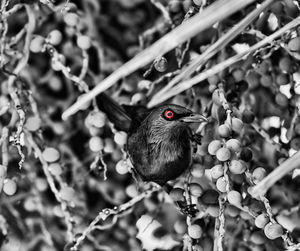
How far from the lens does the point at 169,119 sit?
718mm

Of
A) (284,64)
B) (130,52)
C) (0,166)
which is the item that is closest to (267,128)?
(284,64)

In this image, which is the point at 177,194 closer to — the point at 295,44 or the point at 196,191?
the point at 196,191

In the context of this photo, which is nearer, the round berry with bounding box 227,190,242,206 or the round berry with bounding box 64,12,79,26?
the round berry with bounding box 227,190,242,206

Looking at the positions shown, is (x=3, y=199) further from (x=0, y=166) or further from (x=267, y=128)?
(x=267, y=128)

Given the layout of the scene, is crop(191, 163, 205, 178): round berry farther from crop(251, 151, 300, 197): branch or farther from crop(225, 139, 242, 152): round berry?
crop(251, 151, 300, 197): branch

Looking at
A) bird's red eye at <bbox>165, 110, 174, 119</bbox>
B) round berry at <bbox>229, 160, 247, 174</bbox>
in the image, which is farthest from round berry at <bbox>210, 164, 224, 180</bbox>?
bird's red eye at <bbox>165, 110, 174, 119</bbox>

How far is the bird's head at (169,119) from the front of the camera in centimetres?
68

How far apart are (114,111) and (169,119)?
0.11 m

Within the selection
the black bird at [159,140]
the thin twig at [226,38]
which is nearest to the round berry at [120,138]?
the black bird at [159,140]

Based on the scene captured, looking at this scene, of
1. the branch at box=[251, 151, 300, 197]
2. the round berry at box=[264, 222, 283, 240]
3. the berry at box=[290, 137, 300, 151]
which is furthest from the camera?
the berry at box=[290, 137, 300, 151]

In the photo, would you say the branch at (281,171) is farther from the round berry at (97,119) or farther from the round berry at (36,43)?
the round berry at (36,43)

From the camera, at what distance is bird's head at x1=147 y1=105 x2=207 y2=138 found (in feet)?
2.23

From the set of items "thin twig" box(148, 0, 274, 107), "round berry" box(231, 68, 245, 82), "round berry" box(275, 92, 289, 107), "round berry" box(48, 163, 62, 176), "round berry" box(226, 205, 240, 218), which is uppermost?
"thin twig" box(148, 0, 274, 107)

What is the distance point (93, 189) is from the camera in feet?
3.27
